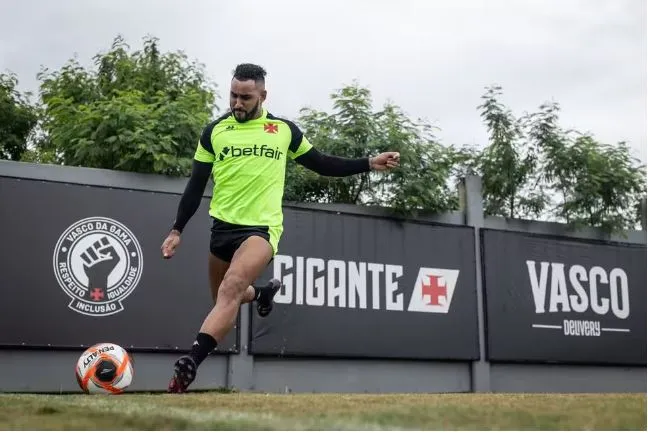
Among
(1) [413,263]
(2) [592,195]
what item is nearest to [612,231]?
(2) [592,195]

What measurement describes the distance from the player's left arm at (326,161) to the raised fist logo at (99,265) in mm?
3921

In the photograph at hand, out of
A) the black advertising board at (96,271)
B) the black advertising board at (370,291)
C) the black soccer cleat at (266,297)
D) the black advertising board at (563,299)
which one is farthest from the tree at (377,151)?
the black soccer cleat at (266,297)

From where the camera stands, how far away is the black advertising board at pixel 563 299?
11266mm

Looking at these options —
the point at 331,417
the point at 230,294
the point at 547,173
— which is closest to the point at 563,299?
the point at 547,173

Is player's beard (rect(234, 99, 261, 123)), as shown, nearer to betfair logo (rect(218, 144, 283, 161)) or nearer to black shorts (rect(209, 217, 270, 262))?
betfair logo (rect(218, 144, 283, 161))

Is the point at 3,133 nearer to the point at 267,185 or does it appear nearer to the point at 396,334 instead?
the point at 396,334

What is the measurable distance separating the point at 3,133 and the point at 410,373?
22.5 feet

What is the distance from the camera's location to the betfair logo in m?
5.37

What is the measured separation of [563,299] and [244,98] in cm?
767

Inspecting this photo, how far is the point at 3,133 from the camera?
492 inches

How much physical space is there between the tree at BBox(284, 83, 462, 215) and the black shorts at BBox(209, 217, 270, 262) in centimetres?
515

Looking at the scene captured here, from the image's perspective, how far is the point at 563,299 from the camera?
11734mm

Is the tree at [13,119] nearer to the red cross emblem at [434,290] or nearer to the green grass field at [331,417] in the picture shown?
the red cross emblem at [434,290]

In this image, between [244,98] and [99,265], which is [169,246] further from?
[99,265]
